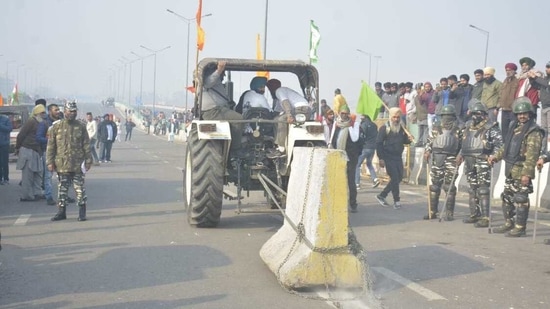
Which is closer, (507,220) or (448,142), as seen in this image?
(507,220)

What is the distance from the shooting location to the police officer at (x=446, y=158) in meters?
11.2

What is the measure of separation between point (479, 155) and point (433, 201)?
1117mm

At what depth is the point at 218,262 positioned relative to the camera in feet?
25.3

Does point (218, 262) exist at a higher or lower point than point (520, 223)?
lower

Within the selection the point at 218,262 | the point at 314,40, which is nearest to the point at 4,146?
the point at 218,262

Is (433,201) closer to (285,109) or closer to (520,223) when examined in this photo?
(520,223)

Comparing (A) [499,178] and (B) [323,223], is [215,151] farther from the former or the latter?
(A) [499,178]

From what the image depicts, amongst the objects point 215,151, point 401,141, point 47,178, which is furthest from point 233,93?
point 47,178

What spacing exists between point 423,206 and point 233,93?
4357 mm

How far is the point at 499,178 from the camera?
14.3 m

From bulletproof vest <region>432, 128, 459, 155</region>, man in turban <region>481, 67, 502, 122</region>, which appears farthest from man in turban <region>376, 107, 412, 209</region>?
man in turban <region>481, 67, 502, 122</region>

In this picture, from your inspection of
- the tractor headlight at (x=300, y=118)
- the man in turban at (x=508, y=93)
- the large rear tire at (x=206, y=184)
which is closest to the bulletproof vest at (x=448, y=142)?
the tractor headlight at (x=300, y=118)

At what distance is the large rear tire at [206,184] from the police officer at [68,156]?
1978 mm

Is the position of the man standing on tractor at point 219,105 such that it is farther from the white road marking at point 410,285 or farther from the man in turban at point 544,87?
the man in turban at point 544,87
